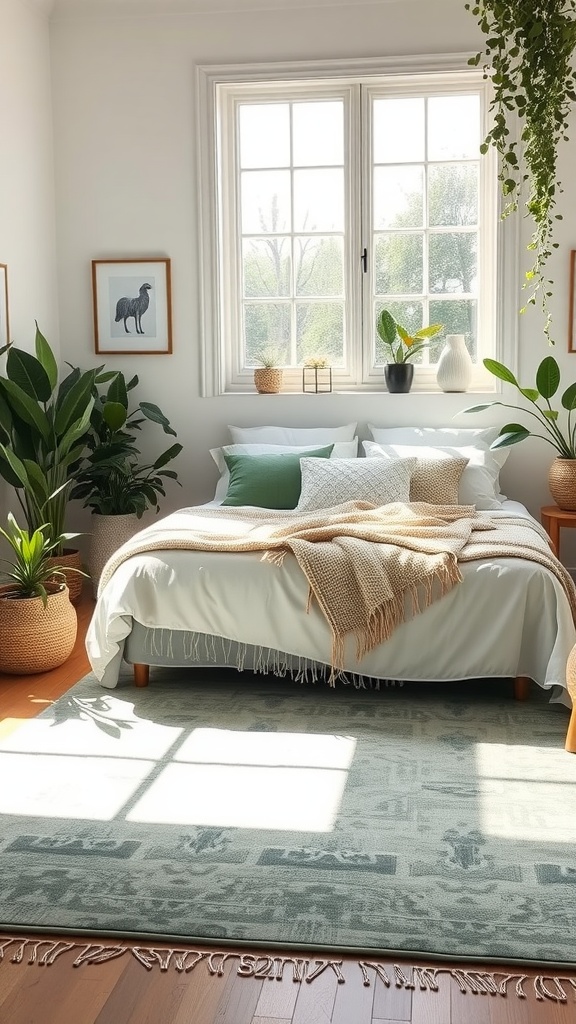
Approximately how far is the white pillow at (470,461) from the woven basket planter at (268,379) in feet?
2.29

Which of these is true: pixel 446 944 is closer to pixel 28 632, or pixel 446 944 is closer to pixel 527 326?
pixel 28 632

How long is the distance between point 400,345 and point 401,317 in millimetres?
228

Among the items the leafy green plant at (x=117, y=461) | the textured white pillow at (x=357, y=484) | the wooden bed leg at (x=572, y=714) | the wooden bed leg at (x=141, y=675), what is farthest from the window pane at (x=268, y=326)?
the wooden bed leg at (x=572, y=714)

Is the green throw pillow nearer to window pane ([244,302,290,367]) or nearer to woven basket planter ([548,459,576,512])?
window pane ([244,302,290,367])

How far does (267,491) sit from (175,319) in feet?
4.47

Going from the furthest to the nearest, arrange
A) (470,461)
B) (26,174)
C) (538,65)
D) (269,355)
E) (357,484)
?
(269,355) < (26,174) < (470,461) < (357,484) < (538,65)

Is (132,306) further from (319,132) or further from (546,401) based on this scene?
(546,401)

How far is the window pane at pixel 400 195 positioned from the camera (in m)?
5.71

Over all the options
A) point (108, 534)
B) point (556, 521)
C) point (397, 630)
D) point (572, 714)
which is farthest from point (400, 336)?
point (572, 714)

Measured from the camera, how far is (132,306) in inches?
229

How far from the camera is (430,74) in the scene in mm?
5457

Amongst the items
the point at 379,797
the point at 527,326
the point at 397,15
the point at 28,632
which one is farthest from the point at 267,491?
the point at 397,15

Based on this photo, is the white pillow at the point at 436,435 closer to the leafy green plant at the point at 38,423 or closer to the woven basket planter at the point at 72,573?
the leafy green plant at the point at 38,423

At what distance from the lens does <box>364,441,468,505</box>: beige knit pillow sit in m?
4.88
